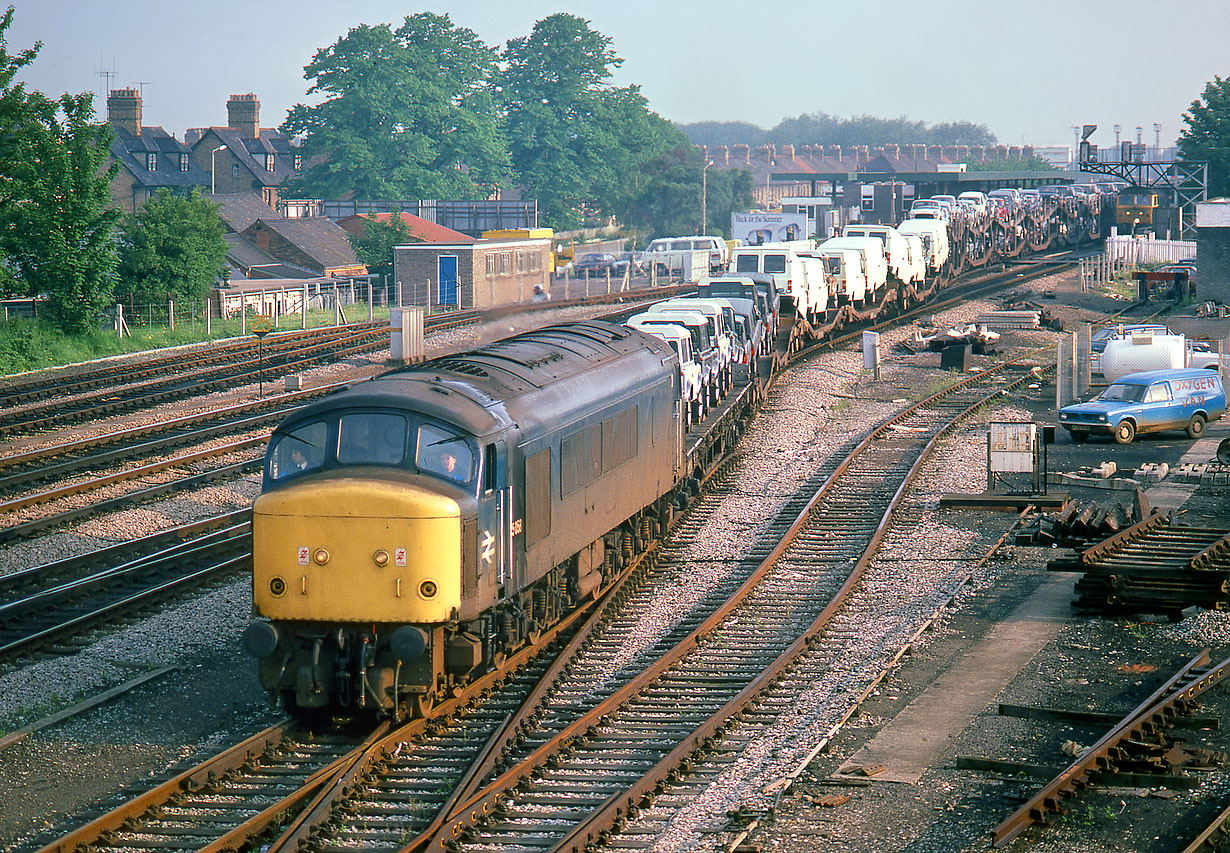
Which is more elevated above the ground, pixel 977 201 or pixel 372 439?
pixel 977 201

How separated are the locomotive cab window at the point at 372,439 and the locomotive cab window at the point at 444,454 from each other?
0.15 metres

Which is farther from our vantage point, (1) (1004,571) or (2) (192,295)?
(2) (192,295)

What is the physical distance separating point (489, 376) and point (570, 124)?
99.2m

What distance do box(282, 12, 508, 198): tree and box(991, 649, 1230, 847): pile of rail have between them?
82.9 meters

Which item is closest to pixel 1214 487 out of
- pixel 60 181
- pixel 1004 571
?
pixel 1004 571

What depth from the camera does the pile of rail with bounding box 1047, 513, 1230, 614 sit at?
1603 cm

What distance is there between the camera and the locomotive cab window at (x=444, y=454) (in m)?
12.0

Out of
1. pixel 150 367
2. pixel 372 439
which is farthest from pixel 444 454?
pixel 150 367

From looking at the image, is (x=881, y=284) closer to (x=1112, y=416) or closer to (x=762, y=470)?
(x=1112, y=416)

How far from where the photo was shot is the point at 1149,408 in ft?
94.7

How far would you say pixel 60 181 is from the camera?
131 feet

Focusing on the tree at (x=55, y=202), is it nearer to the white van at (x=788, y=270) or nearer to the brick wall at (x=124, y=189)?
the white van at (x=788, y=270)

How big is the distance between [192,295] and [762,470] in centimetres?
2783

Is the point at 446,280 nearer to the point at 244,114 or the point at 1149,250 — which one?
the point at 1149,250
